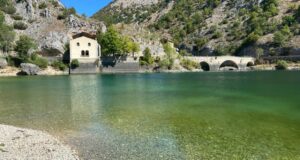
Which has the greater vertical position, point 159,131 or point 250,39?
point 250,39

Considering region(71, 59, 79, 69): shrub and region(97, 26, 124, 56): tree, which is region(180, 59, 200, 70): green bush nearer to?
region(97, 26, 124, 56): tree

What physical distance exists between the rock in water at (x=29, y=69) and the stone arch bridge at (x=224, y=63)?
2470 inches

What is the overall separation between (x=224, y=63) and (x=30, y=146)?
143698 millimetres

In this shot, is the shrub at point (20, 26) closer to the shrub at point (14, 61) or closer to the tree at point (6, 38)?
the tree at point (6, 38)

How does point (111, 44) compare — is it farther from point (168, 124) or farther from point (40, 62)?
point (168, 124)

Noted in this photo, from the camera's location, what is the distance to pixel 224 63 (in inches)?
6358

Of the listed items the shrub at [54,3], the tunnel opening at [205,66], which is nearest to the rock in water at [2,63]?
the shrub at [54,3]

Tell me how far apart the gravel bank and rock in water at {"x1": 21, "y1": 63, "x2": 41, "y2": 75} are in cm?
8880

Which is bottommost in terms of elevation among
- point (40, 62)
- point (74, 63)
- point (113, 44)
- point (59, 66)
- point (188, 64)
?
point (188, 64)

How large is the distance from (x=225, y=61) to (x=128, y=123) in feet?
437

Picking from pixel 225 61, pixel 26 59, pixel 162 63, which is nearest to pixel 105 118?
pixel 26 59

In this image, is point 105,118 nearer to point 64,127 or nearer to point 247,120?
Result: point 64,127

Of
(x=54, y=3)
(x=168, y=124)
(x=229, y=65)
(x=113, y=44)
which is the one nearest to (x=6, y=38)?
(x=113, y=44)

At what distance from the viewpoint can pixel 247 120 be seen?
3281cm
